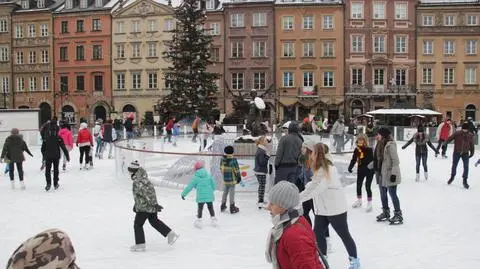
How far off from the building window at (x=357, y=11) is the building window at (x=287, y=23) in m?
5.13

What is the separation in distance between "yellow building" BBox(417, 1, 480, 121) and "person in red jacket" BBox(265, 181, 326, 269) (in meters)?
47.7

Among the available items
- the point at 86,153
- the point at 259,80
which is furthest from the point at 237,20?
the point at 86,153

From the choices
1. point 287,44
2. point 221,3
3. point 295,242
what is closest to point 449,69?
point 287,44

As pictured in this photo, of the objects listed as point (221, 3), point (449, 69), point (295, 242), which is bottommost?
point (295, 242)

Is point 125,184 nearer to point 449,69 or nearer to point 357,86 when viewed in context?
point 357,86

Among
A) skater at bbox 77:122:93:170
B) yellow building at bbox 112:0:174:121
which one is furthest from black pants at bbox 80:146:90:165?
yellow building at bbox 112:0:174:121

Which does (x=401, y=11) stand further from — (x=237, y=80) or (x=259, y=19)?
(x=237, y=80)

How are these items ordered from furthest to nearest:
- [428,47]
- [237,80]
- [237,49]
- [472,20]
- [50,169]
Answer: [237,80]
[237,49]
[428,47]
[472,20]
[50,169]

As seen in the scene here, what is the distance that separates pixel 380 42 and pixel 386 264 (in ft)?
148

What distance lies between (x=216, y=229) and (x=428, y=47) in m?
44.4

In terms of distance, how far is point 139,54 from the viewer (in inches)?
2117

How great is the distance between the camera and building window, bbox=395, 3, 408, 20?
4997cm

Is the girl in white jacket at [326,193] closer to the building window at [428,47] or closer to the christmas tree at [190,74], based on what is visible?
the christmas tree at [190,74]

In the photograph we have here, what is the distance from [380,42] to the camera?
1976 inches
